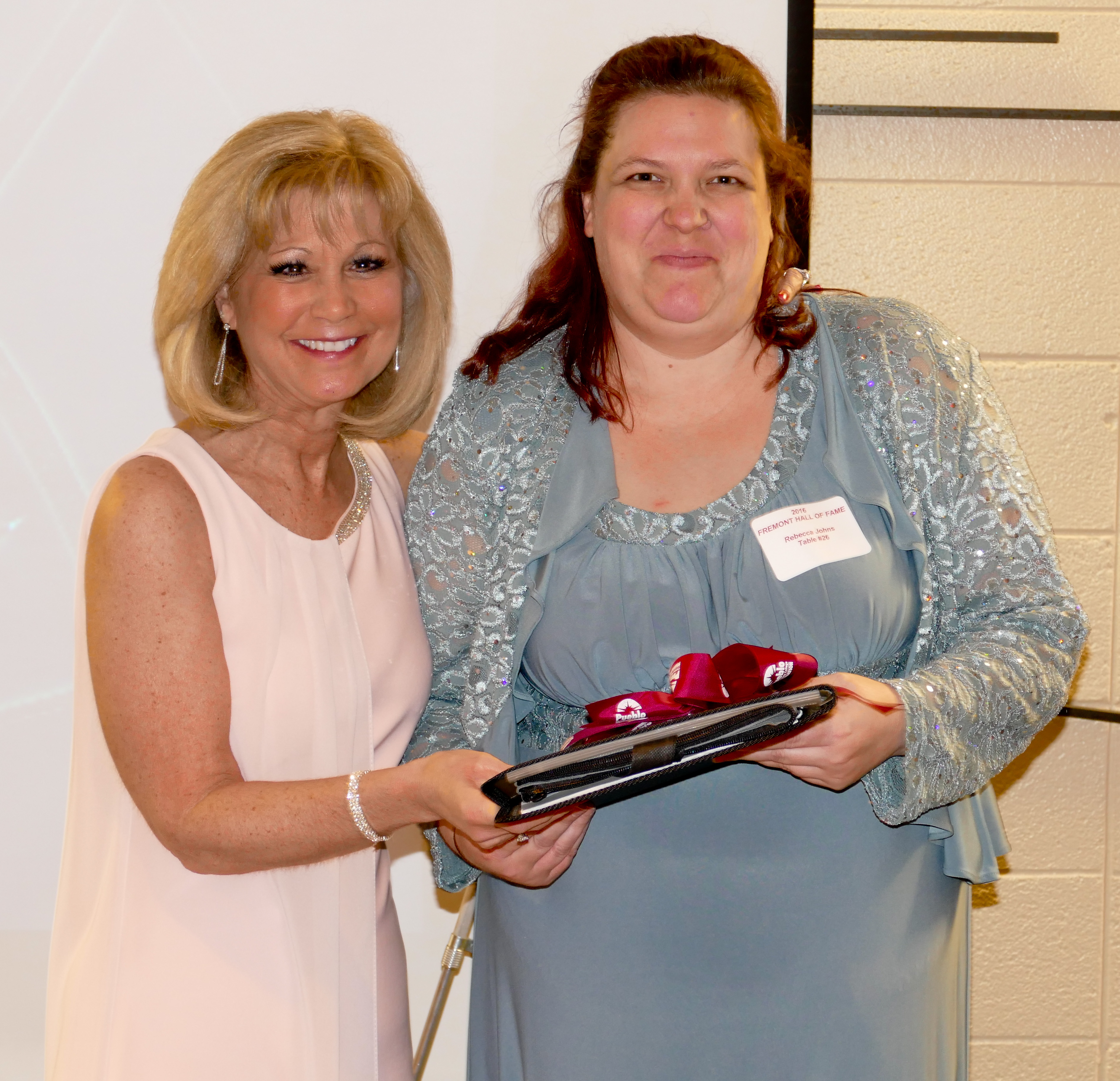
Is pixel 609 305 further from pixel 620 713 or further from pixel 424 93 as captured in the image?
pixel 424 93

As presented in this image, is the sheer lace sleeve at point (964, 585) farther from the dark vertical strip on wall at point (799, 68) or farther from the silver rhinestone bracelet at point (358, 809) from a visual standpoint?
the dark vertical strip on wall at point (799, 68)

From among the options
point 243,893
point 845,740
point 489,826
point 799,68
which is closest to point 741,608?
point 845,740

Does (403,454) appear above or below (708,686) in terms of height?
above

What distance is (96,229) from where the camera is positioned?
2479mm

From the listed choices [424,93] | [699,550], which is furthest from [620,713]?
[424,93]

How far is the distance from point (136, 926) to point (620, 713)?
80 cm

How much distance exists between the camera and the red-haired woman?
1622 mm

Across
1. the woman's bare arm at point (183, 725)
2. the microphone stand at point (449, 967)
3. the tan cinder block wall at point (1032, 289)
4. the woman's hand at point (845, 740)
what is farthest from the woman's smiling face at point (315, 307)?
the tan cinder block wall at point (1032, 289)

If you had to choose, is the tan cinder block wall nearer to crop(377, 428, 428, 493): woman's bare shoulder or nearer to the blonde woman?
crop(377, 428, 428, 493): woman's bare shoulder

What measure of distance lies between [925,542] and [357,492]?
3.06 feet

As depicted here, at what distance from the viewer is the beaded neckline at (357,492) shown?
1917 mm

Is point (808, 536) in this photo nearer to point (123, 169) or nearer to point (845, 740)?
point (845, 740)

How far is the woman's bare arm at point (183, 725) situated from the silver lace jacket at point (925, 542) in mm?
242

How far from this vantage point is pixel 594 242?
186cm
